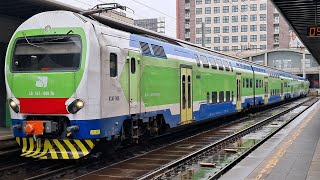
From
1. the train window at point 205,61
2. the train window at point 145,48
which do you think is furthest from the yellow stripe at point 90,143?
the train window at point 205,61

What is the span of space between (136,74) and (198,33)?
342 feet

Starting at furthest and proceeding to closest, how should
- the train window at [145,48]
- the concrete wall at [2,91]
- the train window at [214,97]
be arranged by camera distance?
the train window at [214,97], the concrete wall at [2,91], the train window at [145,48]

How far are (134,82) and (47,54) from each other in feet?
7.34

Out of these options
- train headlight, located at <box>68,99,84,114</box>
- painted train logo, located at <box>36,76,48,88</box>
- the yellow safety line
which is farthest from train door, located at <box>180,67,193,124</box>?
painted train logo, located at <box>36,76,48,88</box>

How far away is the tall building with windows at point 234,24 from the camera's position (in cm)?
10600

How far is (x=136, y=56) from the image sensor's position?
34.6ft

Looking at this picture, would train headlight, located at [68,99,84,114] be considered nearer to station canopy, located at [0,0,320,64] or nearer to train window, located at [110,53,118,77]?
train window, located at [110,53,118,77]

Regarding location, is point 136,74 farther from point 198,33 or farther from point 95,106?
point 198,33

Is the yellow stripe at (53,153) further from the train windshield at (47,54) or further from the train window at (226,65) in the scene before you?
the train window at (226,65)

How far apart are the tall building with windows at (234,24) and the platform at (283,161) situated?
9259cm

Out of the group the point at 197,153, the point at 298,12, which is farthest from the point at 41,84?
the point at 298,12

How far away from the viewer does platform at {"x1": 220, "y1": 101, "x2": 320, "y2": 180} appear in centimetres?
795

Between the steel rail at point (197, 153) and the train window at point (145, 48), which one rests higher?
the train window at point (145, 48)

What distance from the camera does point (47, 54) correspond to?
30.4 feet
